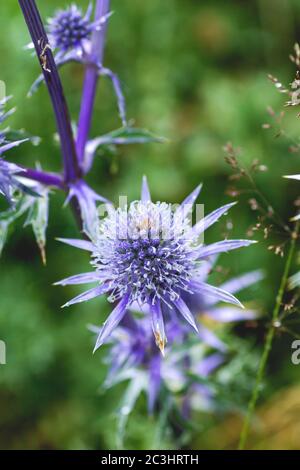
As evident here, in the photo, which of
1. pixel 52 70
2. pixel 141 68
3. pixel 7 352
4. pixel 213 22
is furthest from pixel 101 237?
pixel 213 22

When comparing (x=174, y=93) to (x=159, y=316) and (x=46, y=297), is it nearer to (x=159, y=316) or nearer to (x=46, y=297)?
(x=46, y=297)

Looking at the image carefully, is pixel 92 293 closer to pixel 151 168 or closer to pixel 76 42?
pixel 76 42

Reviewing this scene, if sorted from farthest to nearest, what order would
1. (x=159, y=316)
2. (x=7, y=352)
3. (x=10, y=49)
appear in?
1. (x=10, y=49)
2. (x=7, y=352)
3. (x=159, y=316)

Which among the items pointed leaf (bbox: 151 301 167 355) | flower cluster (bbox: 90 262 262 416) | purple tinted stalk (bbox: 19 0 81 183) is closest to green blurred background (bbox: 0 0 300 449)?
flower cluster (bbox: 90 262 262 416)

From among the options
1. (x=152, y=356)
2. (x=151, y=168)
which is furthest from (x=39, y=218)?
(x=151, y=168)

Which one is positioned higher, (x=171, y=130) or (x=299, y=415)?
(x=171, y=130)

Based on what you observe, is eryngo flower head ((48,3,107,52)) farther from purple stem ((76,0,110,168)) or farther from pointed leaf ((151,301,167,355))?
pointed leaf ((151,301,167,355))

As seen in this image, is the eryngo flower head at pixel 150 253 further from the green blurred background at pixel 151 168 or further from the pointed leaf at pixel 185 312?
the green blurred background at pixel 151 168
